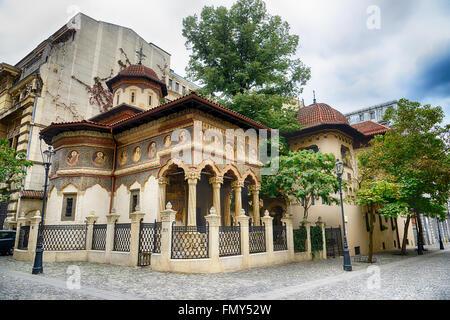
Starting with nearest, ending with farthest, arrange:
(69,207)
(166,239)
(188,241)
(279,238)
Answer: (166,239) → (188,241) → (279,238) → (69,207)

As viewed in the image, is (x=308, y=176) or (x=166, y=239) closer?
(x=166, y=239)

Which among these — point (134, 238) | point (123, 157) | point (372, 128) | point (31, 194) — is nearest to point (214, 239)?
point (134, 238)

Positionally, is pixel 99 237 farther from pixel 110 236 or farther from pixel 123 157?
pixel 123 157

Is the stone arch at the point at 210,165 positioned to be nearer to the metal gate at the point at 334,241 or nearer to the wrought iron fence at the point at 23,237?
the metal gate at the point at 334,241

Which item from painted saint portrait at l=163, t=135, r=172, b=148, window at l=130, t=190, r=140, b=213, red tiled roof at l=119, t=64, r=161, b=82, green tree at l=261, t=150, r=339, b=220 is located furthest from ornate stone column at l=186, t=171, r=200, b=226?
red tiled roof at l=119, t=64, r=161, b=82

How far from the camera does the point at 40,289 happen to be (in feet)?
23.8

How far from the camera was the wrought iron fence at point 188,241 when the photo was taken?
34.8 feet

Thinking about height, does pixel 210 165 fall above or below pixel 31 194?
above

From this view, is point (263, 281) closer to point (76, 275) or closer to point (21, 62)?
point (76, 275)

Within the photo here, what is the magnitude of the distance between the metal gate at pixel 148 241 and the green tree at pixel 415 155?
13106 mm

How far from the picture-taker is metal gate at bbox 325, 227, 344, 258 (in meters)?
17.9

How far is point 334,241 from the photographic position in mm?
18156

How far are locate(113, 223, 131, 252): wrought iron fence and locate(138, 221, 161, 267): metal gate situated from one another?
2.64 feet

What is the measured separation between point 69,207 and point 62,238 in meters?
2.68
